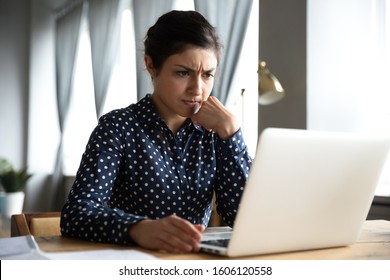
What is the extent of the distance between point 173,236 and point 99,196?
38cm

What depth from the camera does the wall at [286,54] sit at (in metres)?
3.07

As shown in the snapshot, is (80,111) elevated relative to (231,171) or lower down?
lower down

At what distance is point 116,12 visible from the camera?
5.29m

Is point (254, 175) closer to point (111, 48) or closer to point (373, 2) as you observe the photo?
point (373, 2)

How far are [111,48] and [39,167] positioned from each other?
2081 millimetres

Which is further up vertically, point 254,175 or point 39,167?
point 254,175

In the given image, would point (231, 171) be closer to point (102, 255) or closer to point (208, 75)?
point (208, 75)

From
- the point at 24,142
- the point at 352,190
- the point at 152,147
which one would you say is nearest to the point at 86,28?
the point at 24,142

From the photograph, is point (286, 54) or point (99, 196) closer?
point (99, 196)

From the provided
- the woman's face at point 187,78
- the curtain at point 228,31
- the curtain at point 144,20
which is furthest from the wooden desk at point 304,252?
the curtain at point 144,20

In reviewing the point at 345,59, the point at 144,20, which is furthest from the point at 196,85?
the point at 144,20

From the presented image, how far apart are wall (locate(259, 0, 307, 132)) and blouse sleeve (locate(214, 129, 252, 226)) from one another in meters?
1.49

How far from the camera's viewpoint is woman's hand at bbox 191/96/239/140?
5.16 feet

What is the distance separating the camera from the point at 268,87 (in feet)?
9.17
